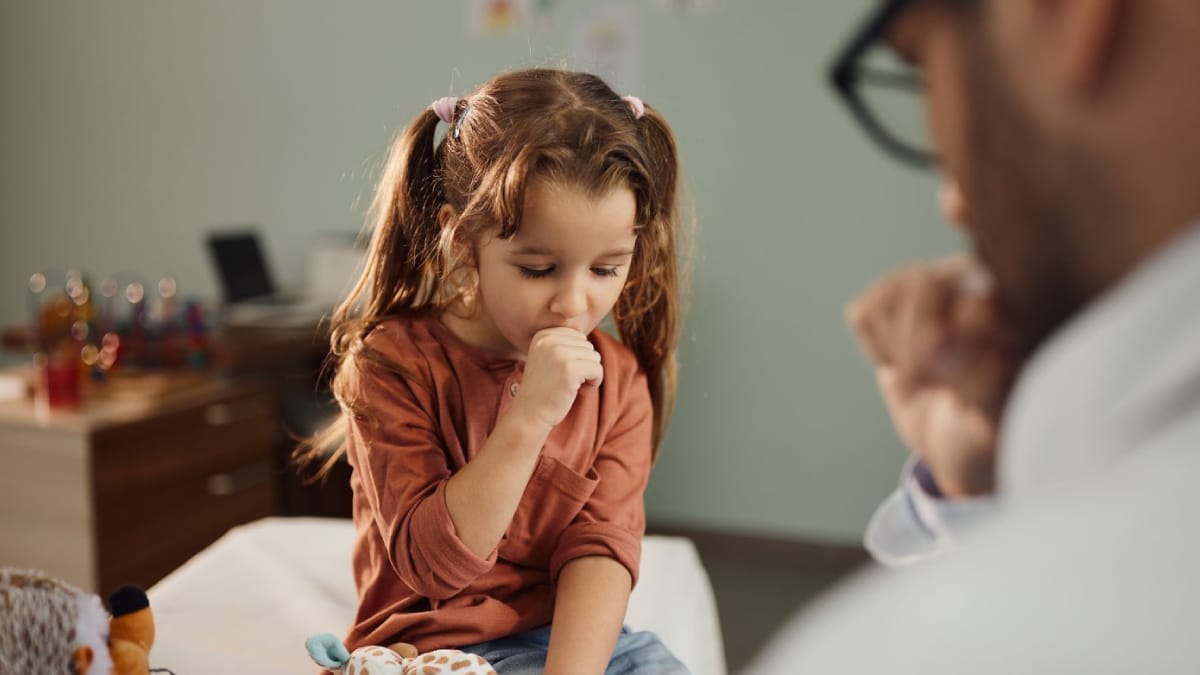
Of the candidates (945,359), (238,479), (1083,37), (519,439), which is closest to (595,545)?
(519,439)

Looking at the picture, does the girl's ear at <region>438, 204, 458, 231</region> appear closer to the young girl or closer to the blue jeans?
the young girl

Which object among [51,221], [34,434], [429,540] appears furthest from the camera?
[51,221]

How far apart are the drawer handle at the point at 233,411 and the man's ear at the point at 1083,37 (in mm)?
2056

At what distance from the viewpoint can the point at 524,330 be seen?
857 mm

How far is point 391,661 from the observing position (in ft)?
2.79

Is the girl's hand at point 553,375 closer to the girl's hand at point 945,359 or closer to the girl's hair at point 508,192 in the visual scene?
the girl's hair at point 508,192

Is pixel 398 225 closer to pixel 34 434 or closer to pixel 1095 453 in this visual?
pixel 1095 453

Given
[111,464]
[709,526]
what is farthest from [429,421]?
Result: [709,526]

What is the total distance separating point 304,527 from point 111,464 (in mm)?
643

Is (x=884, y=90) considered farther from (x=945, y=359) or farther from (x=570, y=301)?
(x=570, y=301)

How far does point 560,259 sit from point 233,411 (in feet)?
5.23

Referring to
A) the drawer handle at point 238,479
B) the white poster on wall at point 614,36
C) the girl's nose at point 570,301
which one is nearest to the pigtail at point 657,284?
the girl's nose at point 570,301

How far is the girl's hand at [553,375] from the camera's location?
2.59 feet

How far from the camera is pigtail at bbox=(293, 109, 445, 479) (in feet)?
3.04
